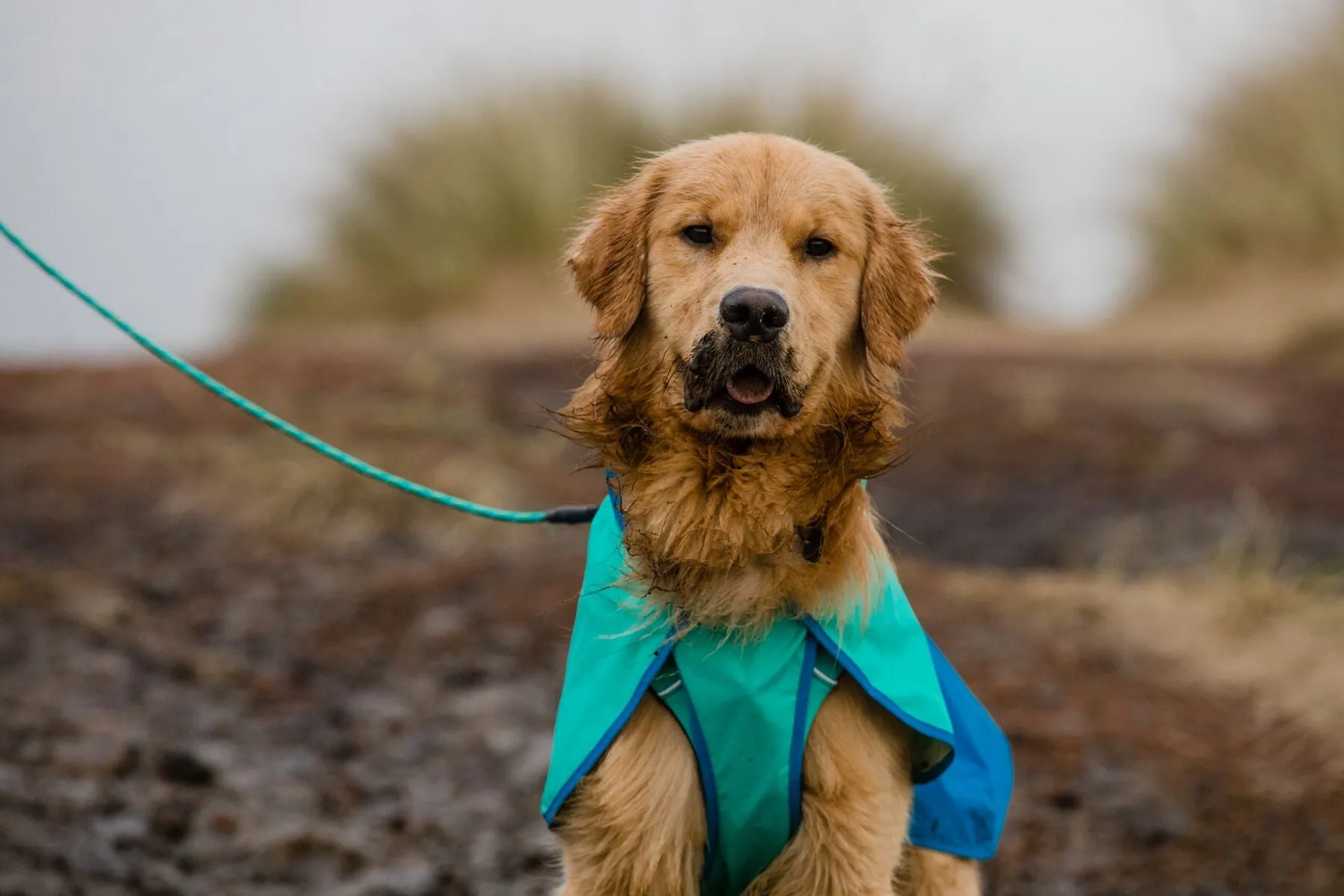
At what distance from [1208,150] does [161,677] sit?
13921 millimetres

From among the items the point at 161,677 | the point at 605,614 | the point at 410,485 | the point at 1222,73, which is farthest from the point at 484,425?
the point at 1222,73

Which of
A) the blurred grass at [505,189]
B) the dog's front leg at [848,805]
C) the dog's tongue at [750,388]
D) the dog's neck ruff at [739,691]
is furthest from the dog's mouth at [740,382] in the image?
the blurred grass at [505,189]

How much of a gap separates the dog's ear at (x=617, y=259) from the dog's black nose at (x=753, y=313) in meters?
0.35

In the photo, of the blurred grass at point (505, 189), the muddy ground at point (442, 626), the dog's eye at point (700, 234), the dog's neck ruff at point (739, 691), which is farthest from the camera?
the blurred grass at point (505, 189)

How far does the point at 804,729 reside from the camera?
2.88m

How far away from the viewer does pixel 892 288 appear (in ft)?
10.9

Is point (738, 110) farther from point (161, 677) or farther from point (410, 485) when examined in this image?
point (410, 485)

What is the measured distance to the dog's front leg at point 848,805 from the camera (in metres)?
2.90

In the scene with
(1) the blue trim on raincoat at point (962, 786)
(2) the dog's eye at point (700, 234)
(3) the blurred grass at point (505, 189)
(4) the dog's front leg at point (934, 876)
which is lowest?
(4) the dog's front leg at point (934, 876)

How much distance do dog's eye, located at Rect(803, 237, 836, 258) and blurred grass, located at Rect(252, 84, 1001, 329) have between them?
41.2 ft

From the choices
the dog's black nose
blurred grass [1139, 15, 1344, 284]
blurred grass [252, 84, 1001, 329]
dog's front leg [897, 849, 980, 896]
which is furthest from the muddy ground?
blurred grass [252, 84, 1001, 329]

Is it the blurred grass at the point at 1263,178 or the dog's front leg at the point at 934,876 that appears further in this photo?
the blurred grass at the point at 1263,178

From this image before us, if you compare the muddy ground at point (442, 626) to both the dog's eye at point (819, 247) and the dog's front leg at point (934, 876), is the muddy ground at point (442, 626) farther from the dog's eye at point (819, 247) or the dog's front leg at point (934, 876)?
the dog's front leg at point (934, 876)

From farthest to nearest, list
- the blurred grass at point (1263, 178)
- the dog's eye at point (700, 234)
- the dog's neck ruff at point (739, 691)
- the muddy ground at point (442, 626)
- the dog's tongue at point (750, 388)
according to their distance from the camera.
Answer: the blurred grass at point (1263, 178)
the muddy ground at point (442, 626)
the dog's eye at point (700, 234)
the dog's tongue at point (750, 388)
the dog's neck ruff at point (739, 691)
